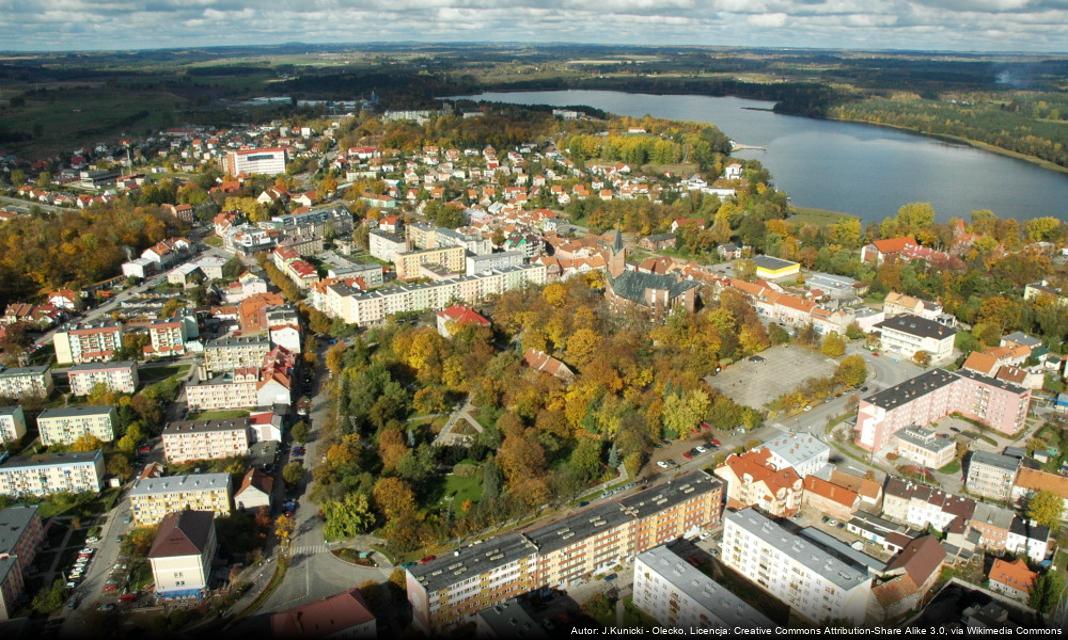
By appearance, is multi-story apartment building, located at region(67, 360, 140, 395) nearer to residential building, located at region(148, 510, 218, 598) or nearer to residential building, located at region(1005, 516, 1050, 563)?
residential building, located at region(148, 510, 218, 598)

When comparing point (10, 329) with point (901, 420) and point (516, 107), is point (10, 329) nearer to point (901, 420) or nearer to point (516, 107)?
point (901, 420)

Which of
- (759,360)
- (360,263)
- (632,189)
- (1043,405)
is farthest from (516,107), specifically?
(1043,405)

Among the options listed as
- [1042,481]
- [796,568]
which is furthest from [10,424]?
[1042,481]

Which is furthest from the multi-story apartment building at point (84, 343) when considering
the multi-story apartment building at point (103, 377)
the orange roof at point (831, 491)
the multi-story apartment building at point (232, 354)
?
the orange roof at point (831, 491)

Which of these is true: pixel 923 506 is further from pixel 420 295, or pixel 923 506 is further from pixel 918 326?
pixel 420 295

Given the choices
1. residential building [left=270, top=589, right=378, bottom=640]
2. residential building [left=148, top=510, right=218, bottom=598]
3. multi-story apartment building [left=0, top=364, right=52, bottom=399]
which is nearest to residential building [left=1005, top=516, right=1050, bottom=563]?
residential building [left=270, top=589, right=378, bottom=640]

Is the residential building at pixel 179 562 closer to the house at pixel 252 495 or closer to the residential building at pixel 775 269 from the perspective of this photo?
the house at pixel 252 495
